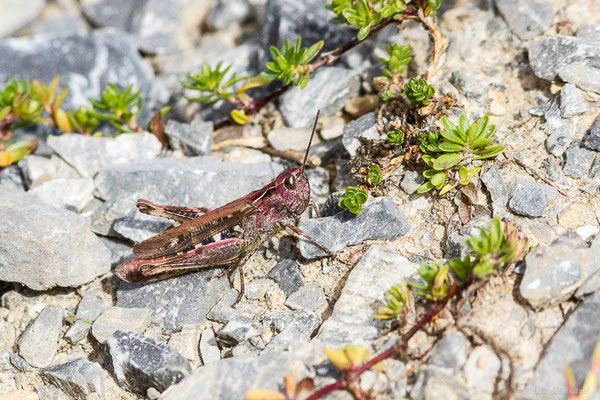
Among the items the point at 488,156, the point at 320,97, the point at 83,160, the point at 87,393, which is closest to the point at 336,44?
the point at 320,97

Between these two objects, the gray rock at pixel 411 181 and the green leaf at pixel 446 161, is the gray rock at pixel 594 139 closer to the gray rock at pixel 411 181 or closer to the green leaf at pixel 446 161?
the green leaf at pixel 446 161

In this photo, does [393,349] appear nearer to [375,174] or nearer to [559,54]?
[375,174]

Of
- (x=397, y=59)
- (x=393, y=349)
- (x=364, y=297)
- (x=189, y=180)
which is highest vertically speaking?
(x=397, y=59)

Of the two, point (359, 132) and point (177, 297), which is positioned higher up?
point (359, 132)

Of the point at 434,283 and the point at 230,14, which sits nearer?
the point at 434,283

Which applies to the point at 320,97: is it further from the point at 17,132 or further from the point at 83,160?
the point at 17,132

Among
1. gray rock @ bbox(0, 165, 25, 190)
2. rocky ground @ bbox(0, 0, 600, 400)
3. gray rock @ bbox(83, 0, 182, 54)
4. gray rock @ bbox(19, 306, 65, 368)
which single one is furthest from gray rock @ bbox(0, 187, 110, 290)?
gray rock @ bbox(83, 0, 182, 54)

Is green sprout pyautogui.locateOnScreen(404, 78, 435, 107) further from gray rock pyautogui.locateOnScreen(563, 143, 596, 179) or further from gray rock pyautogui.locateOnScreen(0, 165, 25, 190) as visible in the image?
gray rock pyautogui.locateOnScreen(0, 165, 25, 190)

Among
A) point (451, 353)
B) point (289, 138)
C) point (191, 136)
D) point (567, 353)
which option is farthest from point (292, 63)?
point (567, 353)
